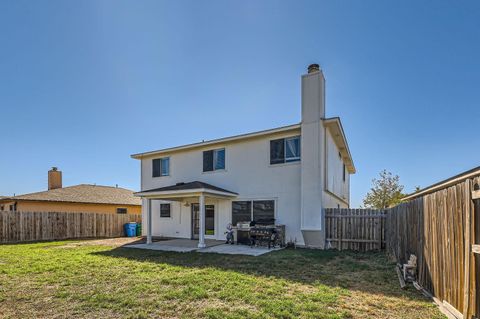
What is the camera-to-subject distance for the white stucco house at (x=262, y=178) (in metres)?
10.9

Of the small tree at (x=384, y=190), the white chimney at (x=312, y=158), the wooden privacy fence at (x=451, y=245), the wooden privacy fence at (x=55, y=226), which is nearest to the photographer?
the wooden privacy fence at (x=451, y=245)

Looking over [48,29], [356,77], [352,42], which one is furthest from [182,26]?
[356,77]

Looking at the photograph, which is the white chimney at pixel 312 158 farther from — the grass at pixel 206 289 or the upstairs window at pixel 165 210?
the upstairs window at pixel 165 210

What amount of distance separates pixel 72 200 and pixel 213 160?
1132 centimetres

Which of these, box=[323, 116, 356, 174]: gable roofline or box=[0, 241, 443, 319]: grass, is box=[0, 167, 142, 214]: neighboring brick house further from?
box=[323, 116, 356, 174]: gable roofline

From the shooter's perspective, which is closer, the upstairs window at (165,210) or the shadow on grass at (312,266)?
the shadow on grass at (312,266)

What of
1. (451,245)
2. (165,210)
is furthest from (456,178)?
(165,210)

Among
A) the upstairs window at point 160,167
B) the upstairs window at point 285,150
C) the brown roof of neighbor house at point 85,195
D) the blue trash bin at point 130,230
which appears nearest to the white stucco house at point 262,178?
the upstairs window at point 285,150

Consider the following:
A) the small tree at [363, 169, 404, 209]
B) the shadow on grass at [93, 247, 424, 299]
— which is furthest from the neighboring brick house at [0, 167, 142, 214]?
the small tree at [363, 169, 404, 209]

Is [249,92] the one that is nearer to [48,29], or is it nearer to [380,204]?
[48,29]

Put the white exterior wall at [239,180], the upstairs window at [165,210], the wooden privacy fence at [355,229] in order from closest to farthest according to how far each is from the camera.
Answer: the wooden privacy fence at [355,229] < the white exterior wall at [239,180] < the upstairs window at [165,210]

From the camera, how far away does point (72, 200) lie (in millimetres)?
18594

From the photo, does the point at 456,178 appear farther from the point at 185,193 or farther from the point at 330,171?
the point at 185,193

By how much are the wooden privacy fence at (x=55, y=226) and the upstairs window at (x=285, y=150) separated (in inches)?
448
